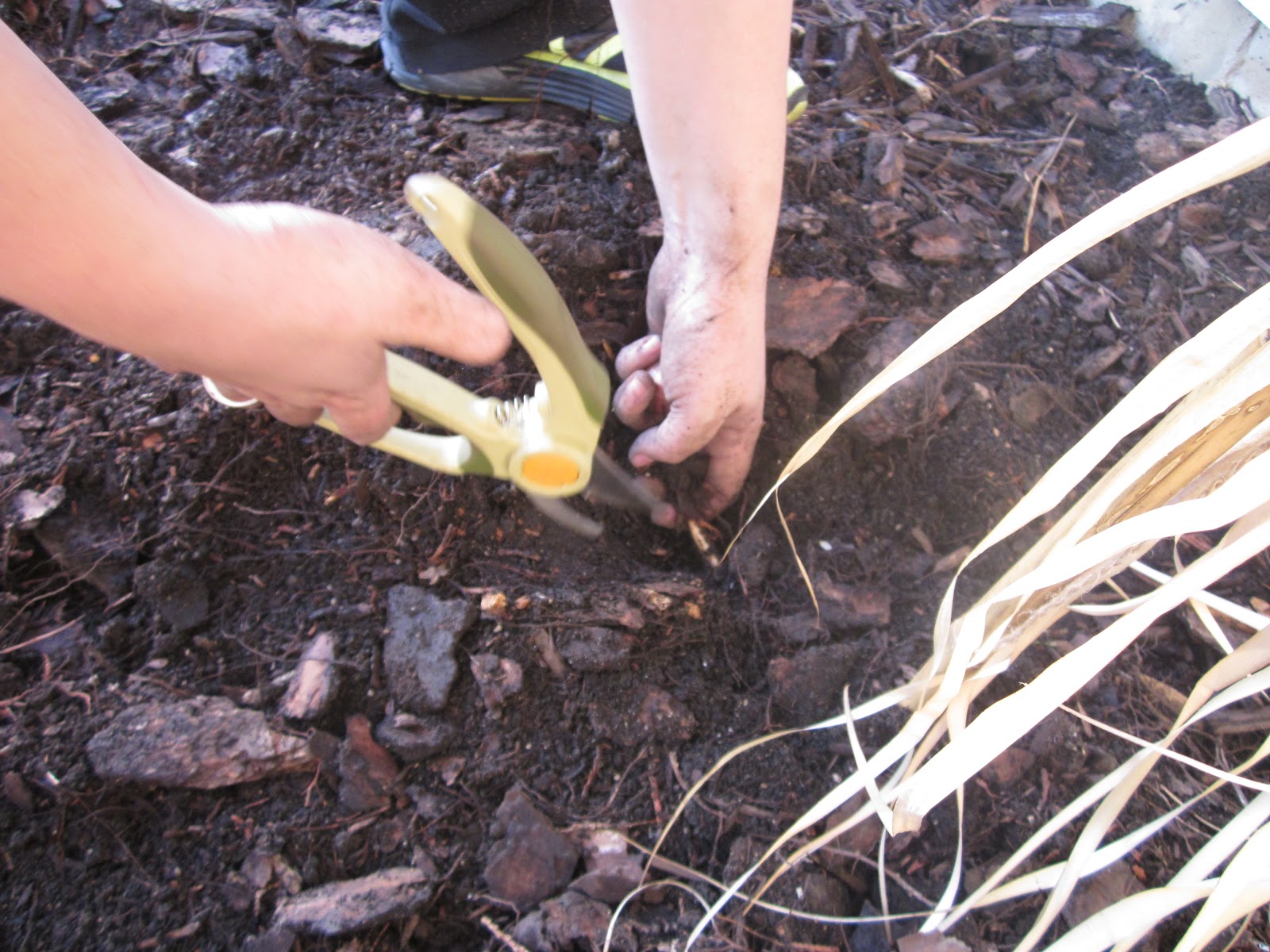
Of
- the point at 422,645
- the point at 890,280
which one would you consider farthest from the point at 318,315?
the point at 890,280

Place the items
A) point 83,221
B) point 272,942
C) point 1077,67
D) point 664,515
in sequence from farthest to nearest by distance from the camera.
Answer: point 1077,67
point 664,515
point 272,942
point 83,221

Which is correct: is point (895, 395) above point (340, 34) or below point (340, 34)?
below

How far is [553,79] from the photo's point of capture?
171cm

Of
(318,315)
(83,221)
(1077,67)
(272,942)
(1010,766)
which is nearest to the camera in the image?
(83,221)

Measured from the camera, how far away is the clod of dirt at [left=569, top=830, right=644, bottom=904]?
0.93 metres

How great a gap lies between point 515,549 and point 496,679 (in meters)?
0.23

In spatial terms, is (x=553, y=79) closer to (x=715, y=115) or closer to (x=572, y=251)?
(x=572, y=251)

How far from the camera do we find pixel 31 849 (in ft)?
3.09

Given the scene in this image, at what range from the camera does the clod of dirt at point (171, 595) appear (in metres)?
1.10

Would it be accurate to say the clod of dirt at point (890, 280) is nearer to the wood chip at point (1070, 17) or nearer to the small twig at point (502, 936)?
the wood chip at point (1070, 17)

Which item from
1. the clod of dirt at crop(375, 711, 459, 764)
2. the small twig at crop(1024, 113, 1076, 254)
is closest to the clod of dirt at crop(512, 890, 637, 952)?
the clod of dirt at crop(375, 711, 459, 764)

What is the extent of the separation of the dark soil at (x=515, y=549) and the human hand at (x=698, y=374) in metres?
0.08

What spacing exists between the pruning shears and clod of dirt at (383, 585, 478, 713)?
0.18 meters

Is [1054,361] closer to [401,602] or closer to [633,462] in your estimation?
[633,462]
